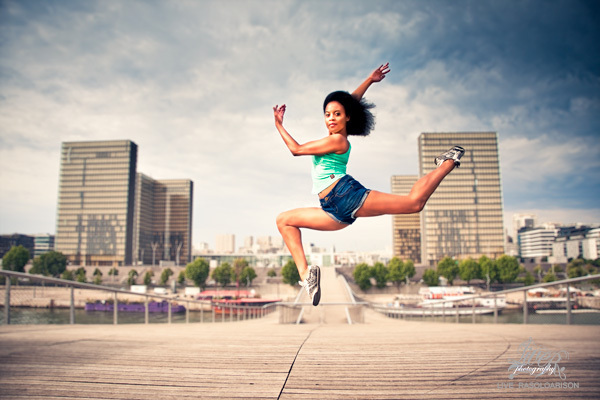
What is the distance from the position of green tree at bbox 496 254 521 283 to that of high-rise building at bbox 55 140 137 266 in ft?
328

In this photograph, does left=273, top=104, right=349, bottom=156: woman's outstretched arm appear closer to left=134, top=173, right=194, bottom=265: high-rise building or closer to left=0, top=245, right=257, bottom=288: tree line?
left=0, top=245, right=257, bottom=288: tree line

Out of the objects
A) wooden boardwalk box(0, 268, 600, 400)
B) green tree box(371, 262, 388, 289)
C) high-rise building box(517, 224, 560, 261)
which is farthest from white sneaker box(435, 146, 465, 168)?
high-rise building box(517, 224, 560, 261)

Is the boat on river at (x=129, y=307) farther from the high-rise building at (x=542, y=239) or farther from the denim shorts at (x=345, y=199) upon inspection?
the high-rise building at (x=542, y=239)

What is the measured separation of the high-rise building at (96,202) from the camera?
11712cm

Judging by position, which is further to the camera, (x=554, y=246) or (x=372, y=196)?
(x=554, y=246)

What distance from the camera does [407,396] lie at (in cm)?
305

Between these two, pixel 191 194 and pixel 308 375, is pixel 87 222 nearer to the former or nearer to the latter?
pixel 191 194

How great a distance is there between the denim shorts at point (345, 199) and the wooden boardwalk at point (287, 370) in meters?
1.42

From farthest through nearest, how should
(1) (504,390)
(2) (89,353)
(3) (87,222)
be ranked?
(3) (87,222) < (2) (89,353) < (1) (504,390)

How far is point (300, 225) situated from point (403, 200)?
881 millimetres

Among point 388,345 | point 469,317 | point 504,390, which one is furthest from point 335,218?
point 469,317

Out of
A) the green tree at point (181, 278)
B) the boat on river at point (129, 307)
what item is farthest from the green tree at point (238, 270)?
the boat on river at point (129, 307)

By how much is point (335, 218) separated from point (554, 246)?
18735 cm

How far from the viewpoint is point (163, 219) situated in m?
158
